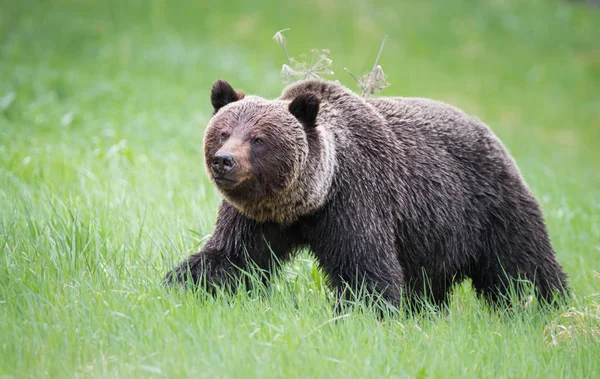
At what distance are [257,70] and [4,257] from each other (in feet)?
49.1

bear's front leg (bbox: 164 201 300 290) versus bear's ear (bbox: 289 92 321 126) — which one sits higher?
bear's ear (bbox: 289 92 321 126)

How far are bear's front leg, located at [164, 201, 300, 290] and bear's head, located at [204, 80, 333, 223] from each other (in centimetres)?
17

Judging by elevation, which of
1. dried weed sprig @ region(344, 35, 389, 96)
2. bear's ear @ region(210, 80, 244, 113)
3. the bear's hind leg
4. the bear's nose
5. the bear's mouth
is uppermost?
dried weed sprig @ region(344, 35, 389, 96)

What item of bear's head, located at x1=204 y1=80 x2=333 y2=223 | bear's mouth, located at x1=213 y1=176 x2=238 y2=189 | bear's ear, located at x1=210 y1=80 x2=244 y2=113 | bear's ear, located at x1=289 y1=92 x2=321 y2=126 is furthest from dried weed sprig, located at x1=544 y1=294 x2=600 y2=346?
bear's ear, located at x1=210 y1=80 x2=244 y2=113

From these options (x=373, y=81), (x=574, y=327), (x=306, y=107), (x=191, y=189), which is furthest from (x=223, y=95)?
(x=191, y=189)

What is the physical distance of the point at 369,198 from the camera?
17.3 ft

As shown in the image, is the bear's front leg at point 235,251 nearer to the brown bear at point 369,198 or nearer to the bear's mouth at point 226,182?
the brown bear at point 369,198

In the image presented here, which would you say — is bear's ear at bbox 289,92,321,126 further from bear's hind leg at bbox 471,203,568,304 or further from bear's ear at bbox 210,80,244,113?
bear's hind leg at bbox 471,203,568,304

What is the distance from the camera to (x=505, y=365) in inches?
173

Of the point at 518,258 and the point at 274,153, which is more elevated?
the point at 274,153

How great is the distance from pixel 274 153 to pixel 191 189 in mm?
3629

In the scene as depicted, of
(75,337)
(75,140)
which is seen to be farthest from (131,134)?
(75,337)

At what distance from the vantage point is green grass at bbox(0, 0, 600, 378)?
4.19m

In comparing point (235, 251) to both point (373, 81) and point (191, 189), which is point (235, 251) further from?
point (191, 189)
